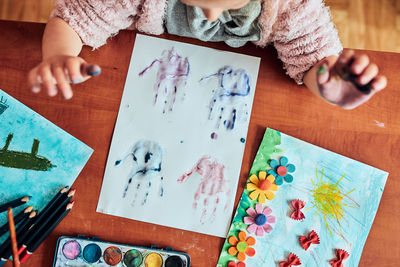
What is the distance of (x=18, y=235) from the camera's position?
568 mm

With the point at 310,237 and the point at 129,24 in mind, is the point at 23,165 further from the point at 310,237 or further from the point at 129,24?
the point at 310,237

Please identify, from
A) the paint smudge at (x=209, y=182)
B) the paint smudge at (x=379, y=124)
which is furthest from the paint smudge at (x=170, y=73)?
the paint smudge at (x=379, y=124)

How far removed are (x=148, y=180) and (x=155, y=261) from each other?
0.43 ft

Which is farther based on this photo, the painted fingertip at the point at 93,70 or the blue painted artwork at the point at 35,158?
the blue painted artwork at the point at 35,158

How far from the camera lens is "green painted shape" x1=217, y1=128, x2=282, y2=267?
1.90ft

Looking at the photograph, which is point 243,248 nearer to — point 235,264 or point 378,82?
point 235,264

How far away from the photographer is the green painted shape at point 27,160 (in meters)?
0.60

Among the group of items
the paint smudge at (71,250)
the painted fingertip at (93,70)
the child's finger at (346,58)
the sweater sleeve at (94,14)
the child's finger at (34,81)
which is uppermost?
the sweater sleeve at (94,14)

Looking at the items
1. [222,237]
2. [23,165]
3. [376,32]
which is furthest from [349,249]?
[23,165]

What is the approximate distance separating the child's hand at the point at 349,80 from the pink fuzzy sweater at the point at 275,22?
78 mm

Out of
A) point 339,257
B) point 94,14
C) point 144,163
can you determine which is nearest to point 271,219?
point 339,257

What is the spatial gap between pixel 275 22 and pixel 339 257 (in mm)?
380

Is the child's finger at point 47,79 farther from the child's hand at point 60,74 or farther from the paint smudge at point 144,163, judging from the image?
the paint smudge at point 144,163

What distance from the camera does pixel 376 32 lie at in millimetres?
734
